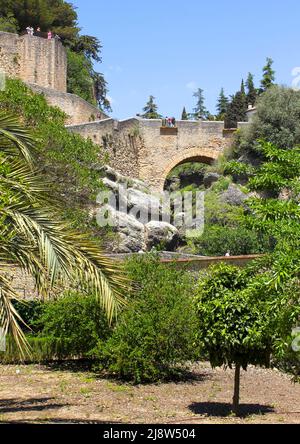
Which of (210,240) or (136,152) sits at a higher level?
(136,152)


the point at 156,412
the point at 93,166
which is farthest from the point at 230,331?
the point at 93,166

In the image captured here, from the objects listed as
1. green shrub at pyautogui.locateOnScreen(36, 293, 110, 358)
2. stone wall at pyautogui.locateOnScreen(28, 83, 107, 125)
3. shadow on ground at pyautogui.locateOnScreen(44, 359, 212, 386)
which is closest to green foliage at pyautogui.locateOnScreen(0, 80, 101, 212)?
stone wall at pyautogui.locateOnScreen(28, 83, 107, 125)

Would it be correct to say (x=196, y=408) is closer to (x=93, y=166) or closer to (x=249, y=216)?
(x=249, y=216)

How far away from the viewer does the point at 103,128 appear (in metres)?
32.4

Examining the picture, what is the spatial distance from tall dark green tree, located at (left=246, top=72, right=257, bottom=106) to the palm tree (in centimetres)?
4332

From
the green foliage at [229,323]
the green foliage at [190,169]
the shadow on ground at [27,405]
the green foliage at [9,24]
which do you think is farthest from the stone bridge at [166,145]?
the green foliage at [229,323]

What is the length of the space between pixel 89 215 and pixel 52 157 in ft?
7.64

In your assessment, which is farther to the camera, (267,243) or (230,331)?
(267,243)

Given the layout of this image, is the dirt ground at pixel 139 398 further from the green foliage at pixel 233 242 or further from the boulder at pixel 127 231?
the green foliage at pixel 233 242

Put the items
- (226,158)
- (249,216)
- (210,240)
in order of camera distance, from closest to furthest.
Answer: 1. (249,216)
2. (210,240)
3. (226,158)

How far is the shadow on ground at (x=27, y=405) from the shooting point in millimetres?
10641

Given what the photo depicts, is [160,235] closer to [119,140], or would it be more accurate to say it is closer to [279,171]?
[119,140]

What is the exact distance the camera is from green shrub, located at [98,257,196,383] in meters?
14.2
